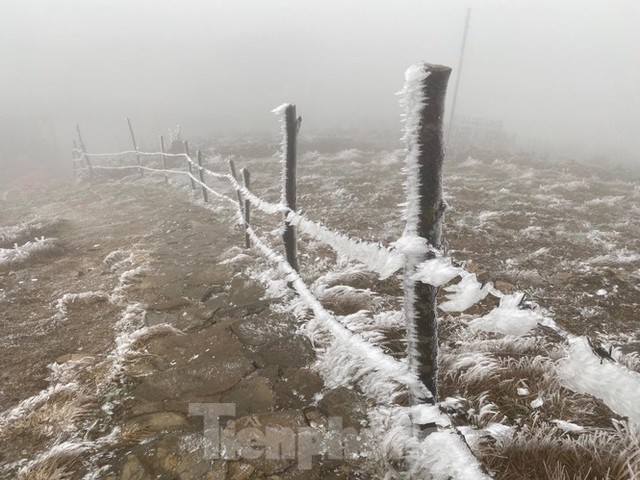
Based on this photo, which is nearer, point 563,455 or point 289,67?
point 563,455

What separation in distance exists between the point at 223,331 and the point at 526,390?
2.72 metres

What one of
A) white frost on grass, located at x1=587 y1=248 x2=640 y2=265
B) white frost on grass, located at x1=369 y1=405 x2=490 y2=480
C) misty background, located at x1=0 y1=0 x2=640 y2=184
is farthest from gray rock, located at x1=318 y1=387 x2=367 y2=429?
misty background, located at x1=0 y1=0 x2=640 y2=184

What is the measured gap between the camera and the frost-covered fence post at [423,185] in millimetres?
1560

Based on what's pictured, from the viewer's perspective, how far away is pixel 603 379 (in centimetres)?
155

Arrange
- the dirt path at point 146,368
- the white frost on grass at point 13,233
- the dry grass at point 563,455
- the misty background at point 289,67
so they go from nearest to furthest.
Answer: the dry grass at point 563,455
the dirt path at point 146,368
the white frost on grass at point 13,233
the misty background at point 289,67

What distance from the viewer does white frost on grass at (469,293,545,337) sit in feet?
5.52

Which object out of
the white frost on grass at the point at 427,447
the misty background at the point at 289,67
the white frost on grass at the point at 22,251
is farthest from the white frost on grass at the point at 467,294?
the misty background at the point at 289,67

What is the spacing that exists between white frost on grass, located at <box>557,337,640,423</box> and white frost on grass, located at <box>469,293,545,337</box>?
0.19 metres

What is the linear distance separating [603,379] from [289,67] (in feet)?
339

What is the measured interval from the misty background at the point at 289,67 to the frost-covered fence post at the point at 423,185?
126ft

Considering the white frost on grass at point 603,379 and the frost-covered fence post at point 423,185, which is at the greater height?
the frost-covered fence post at point 423,185

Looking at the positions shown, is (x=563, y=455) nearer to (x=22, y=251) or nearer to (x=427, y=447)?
(x=427, y=447)

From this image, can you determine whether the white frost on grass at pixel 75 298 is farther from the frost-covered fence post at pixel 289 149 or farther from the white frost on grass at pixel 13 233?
the white frost on grass at pixel 13 233

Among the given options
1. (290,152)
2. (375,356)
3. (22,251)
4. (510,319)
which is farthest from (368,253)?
(22,251)
